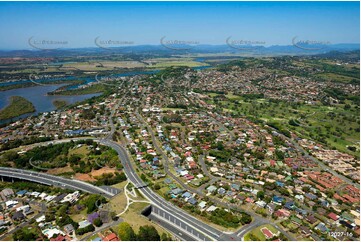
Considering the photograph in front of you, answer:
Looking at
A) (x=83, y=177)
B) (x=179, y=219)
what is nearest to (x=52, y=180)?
(x=83, y=177)

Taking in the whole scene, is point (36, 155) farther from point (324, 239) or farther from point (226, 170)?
point (324, 239)

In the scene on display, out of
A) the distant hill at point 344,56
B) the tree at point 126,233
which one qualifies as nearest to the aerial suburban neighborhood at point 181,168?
the tree at point 126,233

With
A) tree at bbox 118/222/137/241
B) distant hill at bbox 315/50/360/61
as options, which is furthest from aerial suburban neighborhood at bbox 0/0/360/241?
distant hill at bbox 315/50/360/61

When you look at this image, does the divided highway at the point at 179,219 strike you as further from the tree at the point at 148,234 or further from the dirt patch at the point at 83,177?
the dirt patch at the point at 83,177

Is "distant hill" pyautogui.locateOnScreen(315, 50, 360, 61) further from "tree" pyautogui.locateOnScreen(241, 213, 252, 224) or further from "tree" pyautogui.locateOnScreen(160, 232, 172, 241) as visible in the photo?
"tree" pyautogui.locateOnScreen(160, 232, 172, 241)

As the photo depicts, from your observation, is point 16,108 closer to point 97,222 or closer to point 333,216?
point 97,222

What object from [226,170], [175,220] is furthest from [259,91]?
[175,220]
